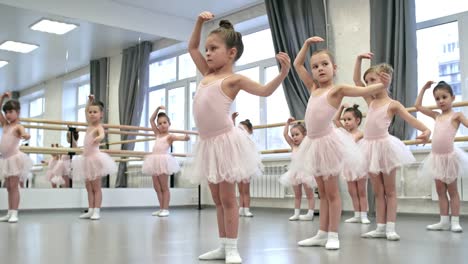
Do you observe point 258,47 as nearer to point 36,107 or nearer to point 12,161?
point 36,107

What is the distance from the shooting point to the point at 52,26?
6.27 metres

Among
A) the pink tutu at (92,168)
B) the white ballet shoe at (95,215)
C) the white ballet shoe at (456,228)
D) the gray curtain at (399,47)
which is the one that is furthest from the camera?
the gray curtain at (399,47)

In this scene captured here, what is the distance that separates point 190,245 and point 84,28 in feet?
15.9

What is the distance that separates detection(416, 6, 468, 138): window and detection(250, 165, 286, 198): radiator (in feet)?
6.37

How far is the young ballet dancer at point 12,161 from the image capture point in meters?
3.99

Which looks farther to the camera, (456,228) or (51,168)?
(51,168)

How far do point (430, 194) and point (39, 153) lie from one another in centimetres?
426

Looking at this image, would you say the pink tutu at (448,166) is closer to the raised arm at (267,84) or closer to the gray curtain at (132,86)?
the raised arm at (267,84)

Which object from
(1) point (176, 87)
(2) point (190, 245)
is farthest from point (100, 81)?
(2) point (190, 245)

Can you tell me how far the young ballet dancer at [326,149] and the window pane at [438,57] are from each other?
2939mm

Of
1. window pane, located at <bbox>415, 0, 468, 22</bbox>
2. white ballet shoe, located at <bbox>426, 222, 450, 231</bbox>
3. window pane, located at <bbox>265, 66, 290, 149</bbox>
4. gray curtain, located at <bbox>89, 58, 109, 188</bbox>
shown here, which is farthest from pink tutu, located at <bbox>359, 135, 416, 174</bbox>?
gray curtain, located at <bbox>89, 58, 109, 188</bbox>

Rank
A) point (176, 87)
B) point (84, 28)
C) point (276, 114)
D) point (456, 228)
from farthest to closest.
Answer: point (176, 87)
point (276, 114)
point (84, 28)
point (456, 228)

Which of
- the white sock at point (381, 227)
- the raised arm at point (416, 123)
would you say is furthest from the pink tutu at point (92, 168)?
the raised arm at point (416, 123)

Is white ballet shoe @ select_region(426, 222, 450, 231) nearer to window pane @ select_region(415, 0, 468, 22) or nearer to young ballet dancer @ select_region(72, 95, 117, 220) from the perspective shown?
window pane @ select_region(415, 0, 468, 22)
